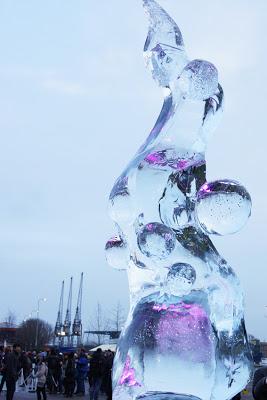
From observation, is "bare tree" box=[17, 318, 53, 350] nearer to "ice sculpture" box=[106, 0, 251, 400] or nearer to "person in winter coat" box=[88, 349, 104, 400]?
"person in winter coat" box=[88, 349, 104, 400]

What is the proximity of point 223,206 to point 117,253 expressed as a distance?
→ 122 centimetres

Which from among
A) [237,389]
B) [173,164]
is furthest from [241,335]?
[173,164]

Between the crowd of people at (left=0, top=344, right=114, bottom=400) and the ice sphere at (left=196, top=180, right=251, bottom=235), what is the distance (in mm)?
8573

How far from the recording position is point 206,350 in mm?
3795

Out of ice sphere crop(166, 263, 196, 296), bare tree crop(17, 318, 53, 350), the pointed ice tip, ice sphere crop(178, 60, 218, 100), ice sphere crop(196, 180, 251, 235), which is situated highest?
bare tree crop(17, 318, 53, 350)

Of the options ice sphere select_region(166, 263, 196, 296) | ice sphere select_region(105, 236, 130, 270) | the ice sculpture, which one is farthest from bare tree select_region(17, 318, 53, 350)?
ice sphere select_region(166, 263, 196, 296)

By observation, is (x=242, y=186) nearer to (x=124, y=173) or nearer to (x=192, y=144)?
(x=192, y=144)

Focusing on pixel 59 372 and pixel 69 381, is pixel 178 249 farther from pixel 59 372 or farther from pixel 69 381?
pixel 59 372

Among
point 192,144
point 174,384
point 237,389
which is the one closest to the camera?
point 174,384

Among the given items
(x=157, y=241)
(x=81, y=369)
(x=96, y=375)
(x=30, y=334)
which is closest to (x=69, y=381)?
(x=81, y=369)

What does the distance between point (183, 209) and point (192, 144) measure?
499 millimetres

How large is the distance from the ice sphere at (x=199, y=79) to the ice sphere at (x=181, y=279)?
1.28m

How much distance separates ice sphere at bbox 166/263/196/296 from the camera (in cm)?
391

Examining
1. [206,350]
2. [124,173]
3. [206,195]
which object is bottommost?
[206,350]
